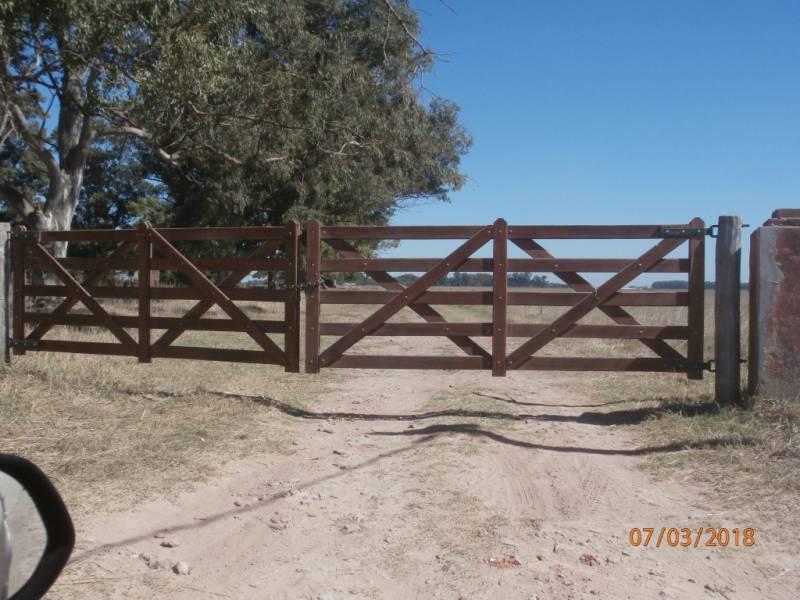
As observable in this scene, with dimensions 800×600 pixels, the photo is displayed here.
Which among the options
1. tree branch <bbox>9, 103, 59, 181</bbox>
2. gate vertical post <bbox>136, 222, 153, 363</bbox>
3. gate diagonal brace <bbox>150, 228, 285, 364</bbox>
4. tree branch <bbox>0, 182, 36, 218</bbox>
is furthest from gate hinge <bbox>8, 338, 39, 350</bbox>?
tree branch <bbox>0, 182, 36, 218</bbox>

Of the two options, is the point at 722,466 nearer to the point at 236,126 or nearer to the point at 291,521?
the point at 291,521

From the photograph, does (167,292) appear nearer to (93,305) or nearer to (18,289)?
(93,305)

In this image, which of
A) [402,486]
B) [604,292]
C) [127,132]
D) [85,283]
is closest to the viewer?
[402,486]

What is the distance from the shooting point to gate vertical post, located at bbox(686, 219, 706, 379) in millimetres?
7598

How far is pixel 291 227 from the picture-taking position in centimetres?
820

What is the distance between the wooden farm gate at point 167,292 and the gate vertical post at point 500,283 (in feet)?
7.30

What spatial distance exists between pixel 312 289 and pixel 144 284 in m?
2.19

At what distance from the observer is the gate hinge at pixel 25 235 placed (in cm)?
937

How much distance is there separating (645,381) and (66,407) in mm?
7150

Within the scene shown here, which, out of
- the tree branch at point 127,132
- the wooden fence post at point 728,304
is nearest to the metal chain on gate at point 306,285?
the wooden fence post at point 728,304

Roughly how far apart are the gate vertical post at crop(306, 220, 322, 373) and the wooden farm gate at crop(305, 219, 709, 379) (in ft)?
0.04

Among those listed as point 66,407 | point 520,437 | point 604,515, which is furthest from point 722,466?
point 66,407

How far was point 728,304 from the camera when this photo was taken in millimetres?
7465
